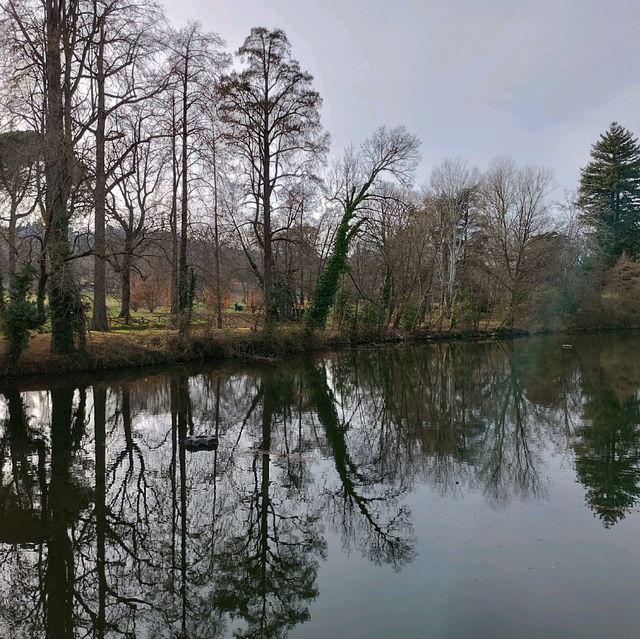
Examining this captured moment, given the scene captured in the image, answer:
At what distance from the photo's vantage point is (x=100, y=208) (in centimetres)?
1914

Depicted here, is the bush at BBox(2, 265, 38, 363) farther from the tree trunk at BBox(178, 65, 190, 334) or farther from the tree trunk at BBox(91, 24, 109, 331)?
the tree trunk at BBox(178, 65, 190, 334)

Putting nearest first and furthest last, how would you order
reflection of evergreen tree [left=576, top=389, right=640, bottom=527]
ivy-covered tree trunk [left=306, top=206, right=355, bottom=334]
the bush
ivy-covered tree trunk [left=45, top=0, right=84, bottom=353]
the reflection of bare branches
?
the reflection of bare branches
reflection of evergreen tree [left=576, top=389, right=640, bottom=527]
the bush
ivy-covered tree trunk [left=45, top=0, right=84, bottom=353]
ivy-covered tree trunk [left=306, top=206, right=355, bottom=334]

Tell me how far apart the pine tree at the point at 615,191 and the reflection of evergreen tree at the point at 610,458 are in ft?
125

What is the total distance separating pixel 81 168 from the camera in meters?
16.3

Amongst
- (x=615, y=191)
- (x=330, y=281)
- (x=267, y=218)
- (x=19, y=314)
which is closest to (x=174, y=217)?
(x=267, y=218)

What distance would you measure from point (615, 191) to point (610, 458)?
45979 millimetres

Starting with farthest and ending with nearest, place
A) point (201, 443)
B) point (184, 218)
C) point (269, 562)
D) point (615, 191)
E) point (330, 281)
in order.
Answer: point (615, 191) < point (330, 281) < point (184, 218) < point (201, 443) < point (269, 562)

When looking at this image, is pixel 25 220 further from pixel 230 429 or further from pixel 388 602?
pixel 388 602

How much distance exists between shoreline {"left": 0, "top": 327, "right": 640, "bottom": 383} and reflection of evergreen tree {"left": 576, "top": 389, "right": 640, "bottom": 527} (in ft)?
45.2

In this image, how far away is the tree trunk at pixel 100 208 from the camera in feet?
56.9

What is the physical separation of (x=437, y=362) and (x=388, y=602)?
18.7m

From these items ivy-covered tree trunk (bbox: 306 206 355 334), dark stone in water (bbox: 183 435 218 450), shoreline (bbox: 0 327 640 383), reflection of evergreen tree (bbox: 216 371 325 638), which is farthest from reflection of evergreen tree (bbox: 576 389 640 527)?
ivy-covered tree trunk (bbox: 306 206 355 334)

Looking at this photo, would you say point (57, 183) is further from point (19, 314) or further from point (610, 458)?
point (610, 458)

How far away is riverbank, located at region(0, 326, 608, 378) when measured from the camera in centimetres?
1675
